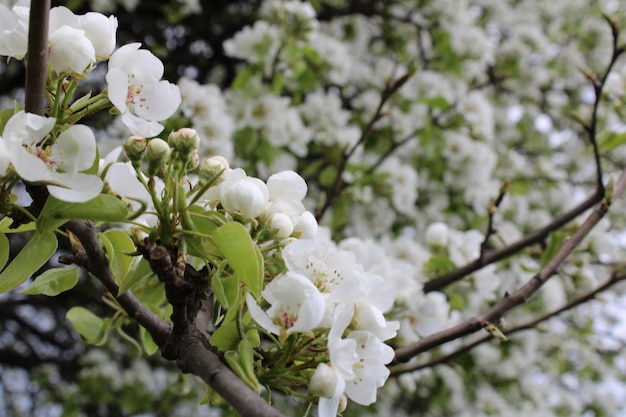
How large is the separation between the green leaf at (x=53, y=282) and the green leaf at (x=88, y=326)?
20 cm

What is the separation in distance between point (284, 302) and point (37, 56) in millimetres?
344

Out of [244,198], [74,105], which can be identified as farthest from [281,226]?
[74,105]

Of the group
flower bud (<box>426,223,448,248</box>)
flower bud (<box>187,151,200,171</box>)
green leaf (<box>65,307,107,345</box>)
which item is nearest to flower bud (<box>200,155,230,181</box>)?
flower bud (<box>187,151,200,171</box>)

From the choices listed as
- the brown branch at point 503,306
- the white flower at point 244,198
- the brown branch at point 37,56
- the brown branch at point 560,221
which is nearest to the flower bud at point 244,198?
the white flower at point 244,198

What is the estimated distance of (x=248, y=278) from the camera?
62cm

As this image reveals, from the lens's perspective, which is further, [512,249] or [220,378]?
[512,249]

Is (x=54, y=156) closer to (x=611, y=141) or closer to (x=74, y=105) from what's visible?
(x=74, y=105)

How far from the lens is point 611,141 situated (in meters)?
1.57

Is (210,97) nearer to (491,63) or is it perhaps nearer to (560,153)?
(491,63)

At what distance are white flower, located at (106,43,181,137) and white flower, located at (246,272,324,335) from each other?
0.77 ft

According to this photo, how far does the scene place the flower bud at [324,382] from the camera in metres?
0.60

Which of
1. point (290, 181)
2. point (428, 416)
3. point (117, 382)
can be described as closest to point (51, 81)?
point (290, 181)

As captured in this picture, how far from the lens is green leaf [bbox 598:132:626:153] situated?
154 cm

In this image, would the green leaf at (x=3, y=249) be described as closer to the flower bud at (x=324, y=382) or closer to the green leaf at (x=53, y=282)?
the green leaf at (x=53, y=282)
